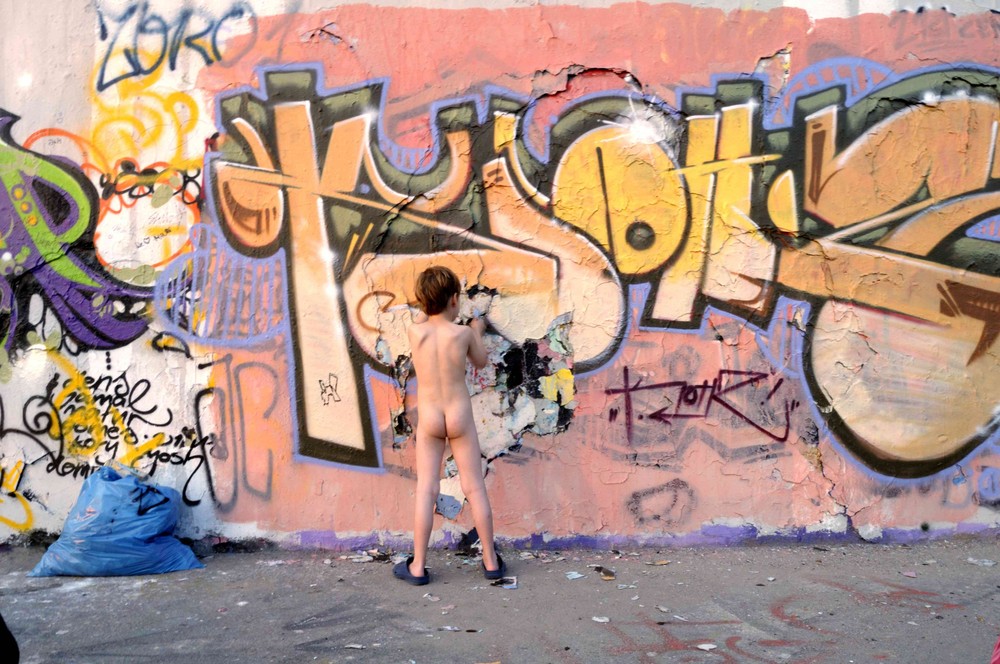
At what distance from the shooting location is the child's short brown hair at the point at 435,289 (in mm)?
4078

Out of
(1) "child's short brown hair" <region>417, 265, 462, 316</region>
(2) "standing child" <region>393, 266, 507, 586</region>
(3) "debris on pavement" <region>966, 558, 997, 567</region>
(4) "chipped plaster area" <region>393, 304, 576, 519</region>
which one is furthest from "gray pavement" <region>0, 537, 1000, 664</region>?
(1) "child's short brown hair" <region>417, 265, 462, 316</region>

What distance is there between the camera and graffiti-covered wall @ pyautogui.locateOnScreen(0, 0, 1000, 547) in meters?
4.55

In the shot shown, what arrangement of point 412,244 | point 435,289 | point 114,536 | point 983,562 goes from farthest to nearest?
1. point 412,244
2. point 983,562
3. point 114,536
4. point 435,289

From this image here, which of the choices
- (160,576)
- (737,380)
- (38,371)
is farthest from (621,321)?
(38,371)

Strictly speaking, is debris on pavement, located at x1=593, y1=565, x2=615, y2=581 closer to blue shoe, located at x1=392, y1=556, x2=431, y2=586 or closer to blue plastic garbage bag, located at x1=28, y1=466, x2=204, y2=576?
blue shoe, located at x1=392, y1=556, x2=431, y2=586

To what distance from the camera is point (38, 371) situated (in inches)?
180

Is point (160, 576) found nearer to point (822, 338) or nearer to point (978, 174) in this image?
point (822, 338)

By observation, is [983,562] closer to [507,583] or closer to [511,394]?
[507,583]

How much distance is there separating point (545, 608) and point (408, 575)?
76 centimetres

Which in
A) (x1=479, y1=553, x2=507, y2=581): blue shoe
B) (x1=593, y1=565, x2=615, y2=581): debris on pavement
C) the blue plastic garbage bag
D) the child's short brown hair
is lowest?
(x1=593, y1=565, x2=615, y2=581): debris on pavement

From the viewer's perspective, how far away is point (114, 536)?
420 cm

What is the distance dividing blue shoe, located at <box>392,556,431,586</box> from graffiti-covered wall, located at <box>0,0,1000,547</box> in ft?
1.21

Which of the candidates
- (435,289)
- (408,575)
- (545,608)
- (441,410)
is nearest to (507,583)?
(545,608)

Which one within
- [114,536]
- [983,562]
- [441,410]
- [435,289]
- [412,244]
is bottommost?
[983,562]
